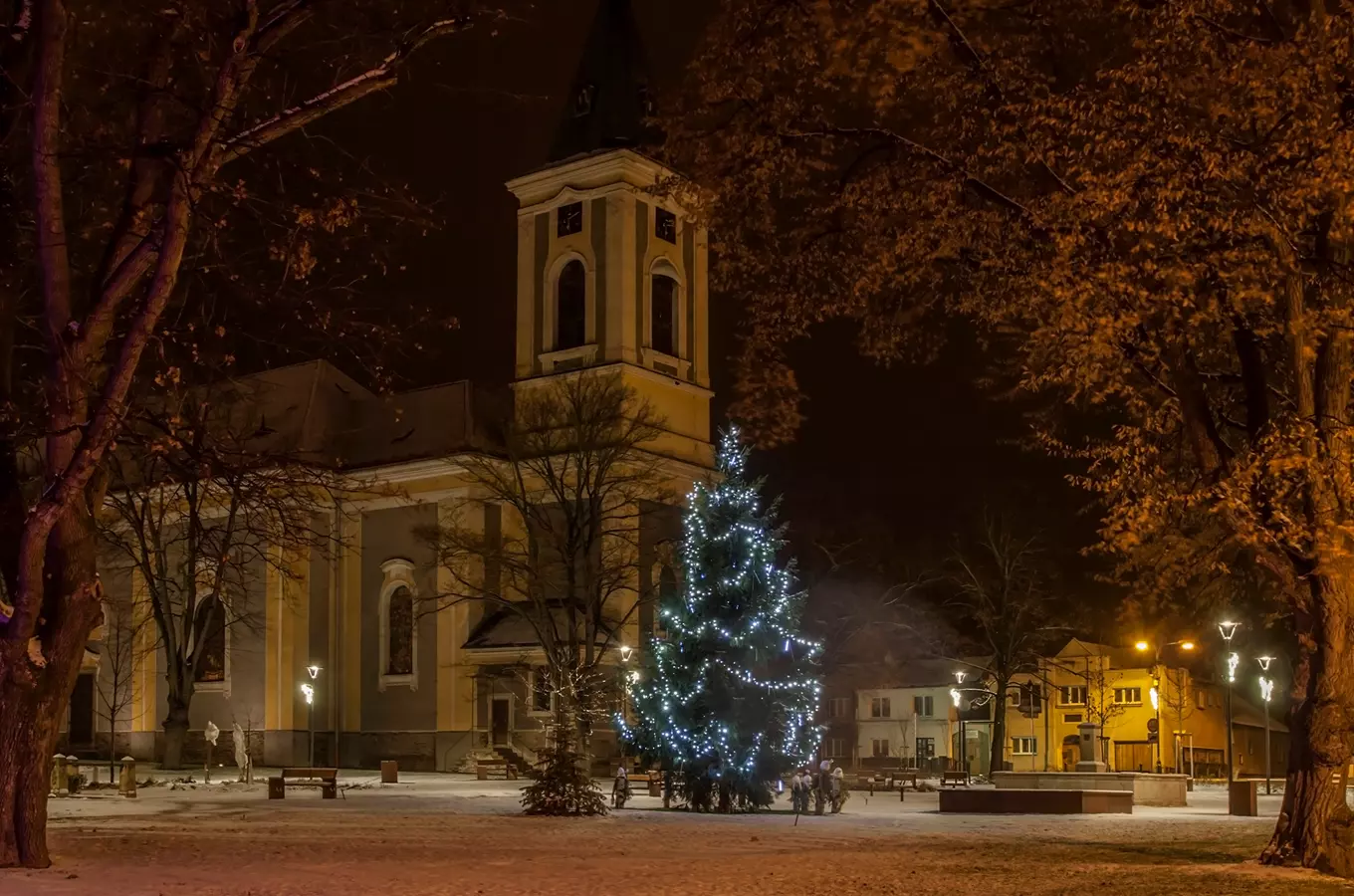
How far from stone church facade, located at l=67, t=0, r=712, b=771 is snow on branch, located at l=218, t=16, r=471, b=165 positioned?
31544 millimetres

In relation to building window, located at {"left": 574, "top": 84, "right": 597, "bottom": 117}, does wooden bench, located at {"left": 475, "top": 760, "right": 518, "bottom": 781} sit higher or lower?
lower

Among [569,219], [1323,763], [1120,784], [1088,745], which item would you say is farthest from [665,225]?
[1323,763]

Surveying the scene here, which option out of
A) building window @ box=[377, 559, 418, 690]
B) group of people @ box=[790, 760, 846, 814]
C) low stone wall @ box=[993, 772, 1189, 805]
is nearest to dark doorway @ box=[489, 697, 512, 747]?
building window @ box=[377, 559, 418, 690]

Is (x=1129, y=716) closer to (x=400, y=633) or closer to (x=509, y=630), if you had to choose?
(x=509, y=630)

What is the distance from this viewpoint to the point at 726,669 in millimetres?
29328

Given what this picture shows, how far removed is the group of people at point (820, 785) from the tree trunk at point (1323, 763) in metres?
12.3

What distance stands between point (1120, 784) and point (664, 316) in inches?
929

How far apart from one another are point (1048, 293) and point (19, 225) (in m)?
10.6

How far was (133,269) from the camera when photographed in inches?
588

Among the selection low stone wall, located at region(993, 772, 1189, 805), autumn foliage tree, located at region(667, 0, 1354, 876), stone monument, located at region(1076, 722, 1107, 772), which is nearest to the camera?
autumn foliage tree, located at region(667, 0, 1354, 876)

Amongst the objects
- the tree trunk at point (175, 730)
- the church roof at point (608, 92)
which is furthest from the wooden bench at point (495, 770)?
the church roof at point (608, 92)

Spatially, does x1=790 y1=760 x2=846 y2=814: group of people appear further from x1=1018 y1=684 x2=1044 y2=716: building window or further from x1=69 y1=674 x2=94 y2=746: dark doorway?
x1=1018 y1=684 x2=1044 y2=716: building window

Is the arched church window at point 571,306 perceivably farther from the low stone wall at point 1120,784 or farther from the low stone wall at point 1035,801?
the low stone wall at point 1035,801

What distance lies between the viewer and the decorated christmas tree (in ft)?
95.7
